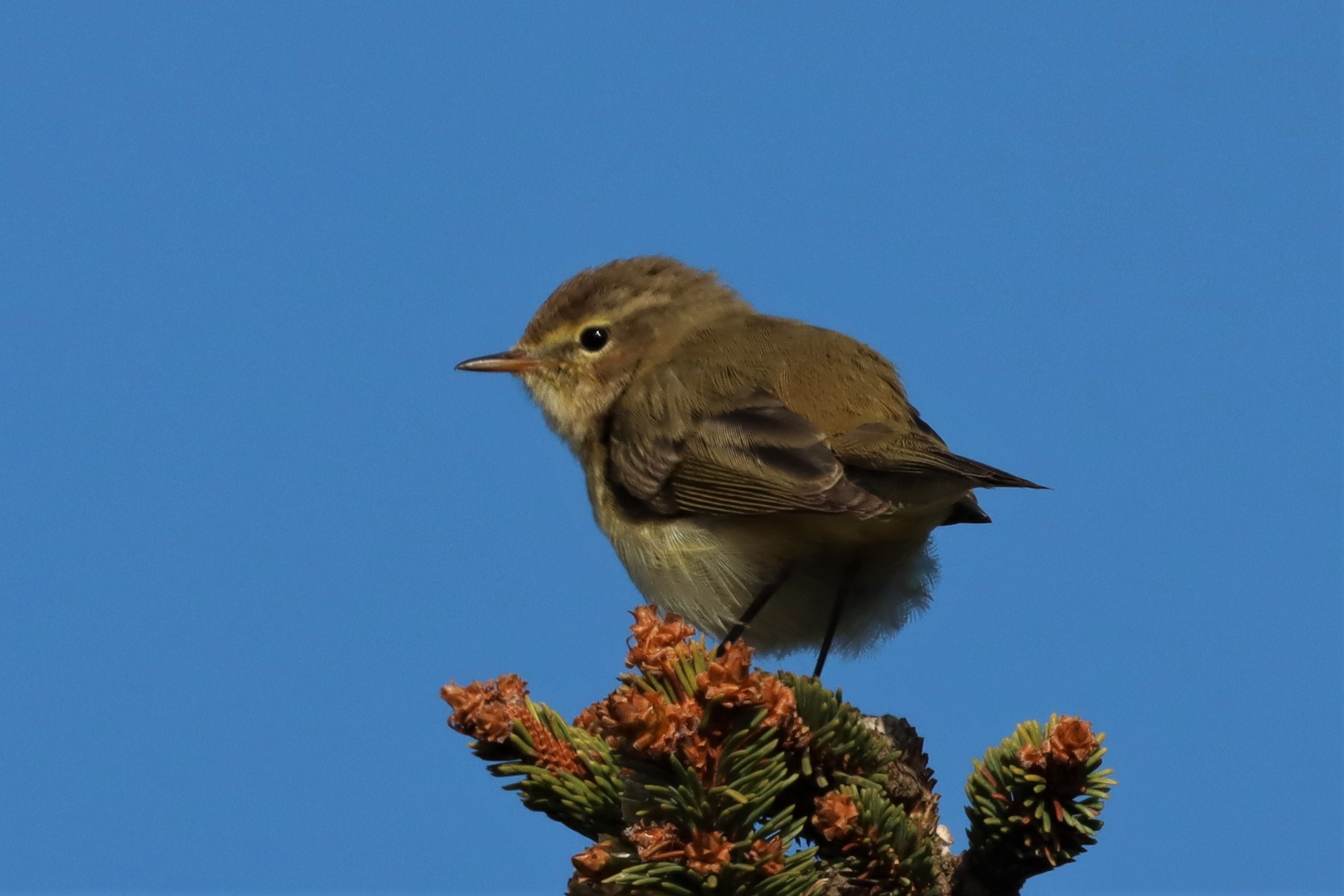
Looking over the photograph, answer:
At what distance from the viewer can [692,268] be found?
7.35 m

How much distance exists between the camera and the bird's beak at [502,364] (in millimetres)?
6953

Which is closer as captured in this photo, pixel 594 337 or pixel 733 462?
pixel 733 462

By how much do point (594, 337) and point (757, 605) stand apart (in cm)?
189

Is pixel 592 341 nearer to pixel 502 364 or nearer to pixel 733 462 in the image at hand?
pixel 502 364

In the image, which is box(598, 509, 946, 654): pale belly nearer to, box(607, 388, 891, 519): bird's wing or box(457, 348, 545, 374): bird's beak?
box(607, 388, 891, 519): bird's wing

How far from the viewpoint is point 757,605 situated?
577cm

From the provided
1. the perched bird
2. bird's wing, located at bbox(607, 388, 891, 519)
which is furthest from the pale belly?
bird's wing, located at bbox(607, 388, 891, 519)

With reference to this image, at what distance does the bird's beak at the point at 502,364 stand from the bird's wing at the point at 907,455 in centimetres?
210

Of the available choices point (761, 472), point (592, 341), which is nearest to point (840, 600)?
point (761, 472)

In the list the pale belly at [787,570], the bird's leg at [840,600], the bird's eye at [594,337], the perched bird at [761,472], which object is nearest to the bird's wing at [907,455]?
the perched bird at [761,472]

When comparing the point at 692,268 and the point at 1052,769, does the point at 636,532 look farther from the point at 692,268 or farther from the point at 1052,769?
the point at 1052,769

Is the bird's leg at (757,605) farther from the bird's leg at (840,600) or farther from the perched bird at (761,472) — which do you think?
the bird's leg at (840,600)

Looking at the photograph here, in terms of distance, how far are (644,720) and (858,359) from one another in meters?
3.63

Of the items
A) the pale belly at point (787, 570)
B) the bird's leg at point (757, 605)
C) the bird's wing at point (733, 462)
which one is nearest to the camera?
the bird's wing at point (733, 462)
